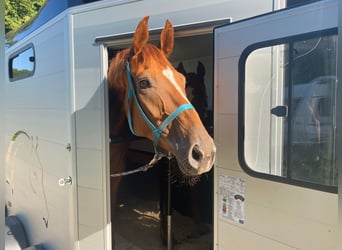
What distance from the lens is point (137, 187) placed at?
313 centimetres

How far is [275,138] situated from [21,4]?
1505mm

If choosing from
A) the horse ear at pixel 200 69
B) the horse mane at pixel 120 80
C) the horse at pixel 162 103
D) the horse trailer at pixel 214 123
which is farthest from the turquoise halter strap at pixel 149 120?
the horse ear at pixel 200 69

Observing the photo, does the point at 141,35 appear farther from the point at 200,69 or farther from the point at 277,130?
the point at 200,69

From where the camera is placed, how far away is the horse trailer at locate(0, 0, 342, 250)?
129 cm

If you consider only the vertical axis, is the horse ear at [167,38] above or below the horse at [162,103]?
above


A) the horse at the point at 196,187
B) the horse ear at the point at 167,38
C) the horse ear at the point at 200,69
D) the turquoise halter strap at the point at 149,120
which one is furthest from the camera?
the horse ear at the point at 200,69

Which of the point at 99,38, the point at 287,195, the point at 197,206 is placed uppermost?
the point at 99,38

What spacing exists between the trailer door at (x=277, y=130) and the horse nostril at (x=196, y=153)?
24 cm

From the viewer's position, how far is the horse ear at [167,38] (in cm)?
167

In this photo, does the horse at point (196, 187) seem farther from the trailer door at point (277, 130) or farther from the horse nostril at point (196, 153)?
the horse nostril at point (196, 153)

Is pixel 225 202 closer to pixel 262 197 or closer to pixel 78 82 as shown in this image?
pixel 262 197

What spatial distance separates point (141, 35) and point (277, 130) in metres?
0.92

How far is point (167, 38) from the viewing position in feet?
5.63

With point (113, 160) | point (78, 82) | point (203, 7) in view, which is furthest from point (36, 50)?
point (203, 7)
